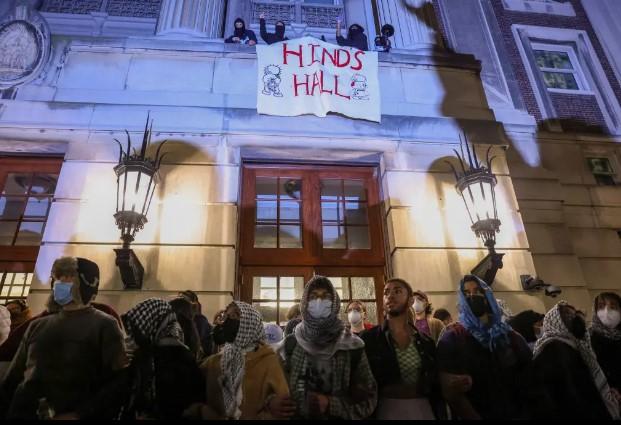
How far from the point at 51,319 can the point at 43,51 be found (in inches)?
225

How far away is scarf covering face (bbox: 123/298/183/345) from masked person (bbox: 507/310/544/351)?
129 inches

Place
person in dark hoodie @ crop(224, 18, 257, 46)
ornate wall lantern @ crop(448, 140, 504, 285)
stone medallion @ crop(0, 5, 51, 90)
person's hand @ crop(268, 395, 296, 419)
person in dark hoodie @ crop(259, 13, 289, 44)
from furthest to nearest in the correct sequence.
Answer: person in dark hoodie @ crop(259, 13, 289, 44) → person in dark hoodie @ crop(224, 18, 257, 46) → stone medallion @ crop(0, 5, 51, 90) → ornate wall lantern @ crop(448, 140, 504, 285) → person's hand @ crop(268, 395, 296, 419)

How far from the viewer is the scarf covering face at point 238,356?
A: 7.55 ft

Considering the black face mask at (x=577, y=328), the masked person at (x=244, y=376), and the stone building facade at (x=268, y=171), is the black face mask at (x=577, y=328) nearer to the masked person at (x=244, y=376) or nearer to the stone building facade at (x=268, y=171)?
the stone building facade at (x=268, y=171)

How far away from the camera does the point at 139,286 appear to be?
15.3 feet

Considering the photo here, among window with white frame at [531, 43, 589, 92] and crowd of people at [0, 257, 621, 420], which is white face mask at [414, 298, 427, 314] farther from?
window with white frame at [531, 43, 589, 92]

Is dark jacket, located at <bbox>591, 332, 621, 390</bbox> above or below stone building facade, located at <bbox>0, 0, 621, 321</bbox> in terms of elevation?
below

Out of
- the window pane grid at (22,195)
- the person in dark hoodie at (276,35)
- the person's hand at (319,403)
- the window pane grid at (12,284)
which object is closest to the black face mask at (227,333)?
the person's hand at (319,403)

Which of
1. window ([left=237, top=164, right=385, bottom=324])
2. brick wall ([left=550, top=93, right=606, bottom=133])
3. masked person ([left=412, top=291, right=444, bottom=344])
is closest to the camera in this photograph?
masked person ([left=412, top=291, right=444, bottom=344])

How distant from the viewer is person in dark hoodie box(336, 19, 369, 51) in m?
7.03

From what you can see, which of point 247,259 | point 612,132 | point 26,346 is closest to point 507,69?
point 612,132

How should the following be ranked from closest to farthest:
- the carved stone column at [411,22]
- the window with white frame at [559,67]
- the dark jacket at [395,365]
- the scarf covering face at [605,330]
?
1. the dark jacket at [395,365]
2. the scarf covering face at [605,330]
3. the carved stone column at [411,22]
4. the window with white frame at [559,67]

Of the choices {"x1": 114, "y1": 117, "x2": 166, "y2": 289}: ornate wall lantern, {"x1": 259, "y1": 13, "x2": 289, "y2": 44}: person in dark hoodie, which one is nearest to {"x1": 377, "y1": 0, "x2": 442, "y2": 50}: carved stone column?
{"x1": 259, "y1": 13, "x2": 289, "y2": 44}: person in dark hoodie

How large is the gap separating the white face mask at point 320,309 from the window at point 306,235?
239 cm
